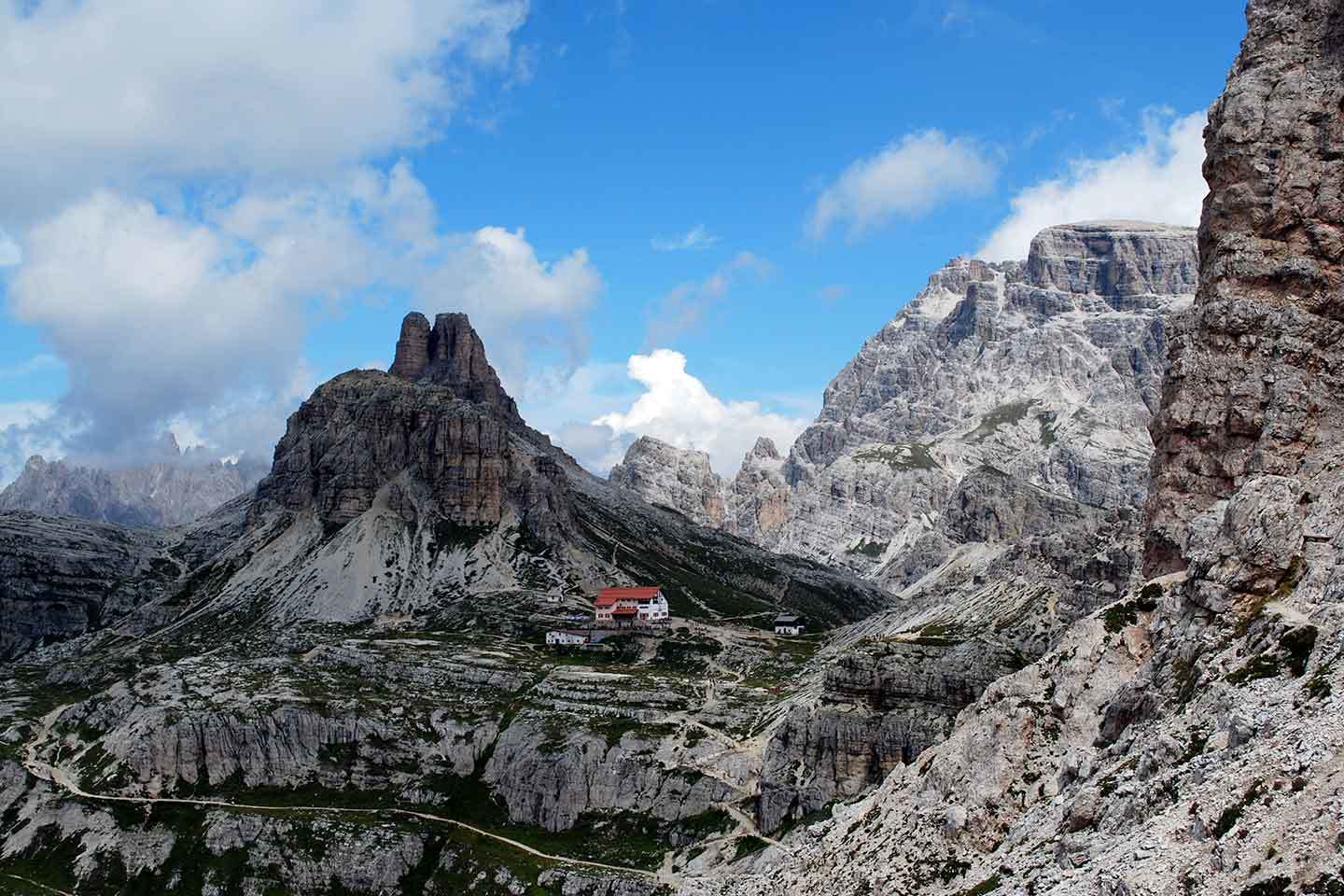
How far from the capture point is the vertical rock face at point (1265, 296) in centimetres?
7431

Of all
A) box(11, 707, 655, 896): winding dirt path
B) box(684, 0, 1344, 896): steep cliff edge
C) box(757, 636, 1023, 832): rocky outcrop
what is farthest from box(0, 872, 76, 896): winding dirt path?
box(684, 0, 1344, 896): steep cliff edge

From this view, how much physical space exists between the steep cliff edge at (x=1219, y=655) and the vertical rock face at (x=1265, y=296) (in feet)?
0.43

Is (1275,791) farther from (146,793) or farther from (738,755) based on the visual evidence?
(146,793)

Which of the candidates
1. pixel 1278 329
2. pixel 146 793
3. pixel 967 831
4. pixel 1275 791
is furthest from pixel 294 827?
pixel 1275 791

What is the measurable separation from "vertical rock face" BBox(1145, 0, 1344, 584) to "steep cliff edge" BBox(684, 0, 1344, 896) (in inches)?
5.1

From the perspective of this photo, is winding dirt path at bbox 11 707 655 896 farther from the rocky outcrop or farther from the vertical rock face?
the vertical rock face

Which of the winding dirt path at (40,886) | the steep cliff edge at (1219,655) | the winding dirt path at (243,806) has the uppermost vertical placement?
the steep cliff edge at (1219,655)

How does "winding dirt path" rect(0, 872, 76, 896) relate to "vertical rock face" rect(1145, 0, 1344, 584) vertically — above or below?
below

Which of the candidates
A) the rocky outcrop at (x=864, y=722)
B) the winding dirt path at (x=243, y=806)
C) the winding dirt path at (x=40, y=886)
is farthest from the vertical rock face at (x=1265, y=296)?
the winding dirt path at (x=40, y=886)

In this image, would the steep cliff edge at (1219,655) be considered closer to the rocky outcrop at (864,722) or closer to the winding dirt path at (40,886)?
the rocky outcrop at (864,722)

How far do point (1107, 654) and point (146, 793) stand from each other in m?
165

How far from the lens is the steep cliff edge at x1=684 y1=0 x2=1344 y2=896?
132 feet

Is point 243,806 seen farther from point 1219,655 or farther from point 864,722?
point 1219,655

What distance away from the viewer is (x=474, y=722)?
197 meters
